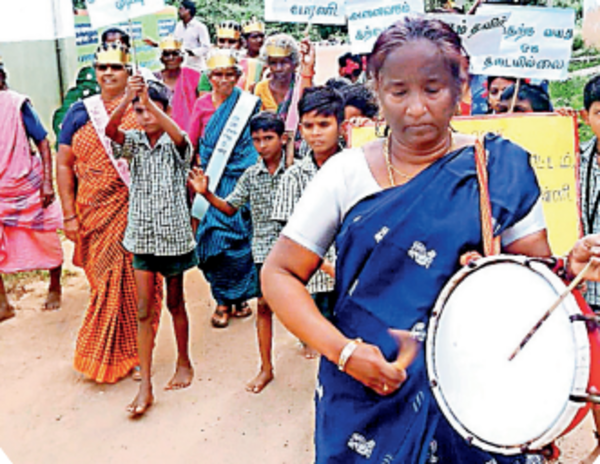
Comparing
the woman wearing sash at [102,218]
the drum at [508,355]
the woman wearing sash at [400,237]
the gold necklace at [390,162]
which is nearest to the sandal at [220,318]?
the woman wearing sash at [102,218]

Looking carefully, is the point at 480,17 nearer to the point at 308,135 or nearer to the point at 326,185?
the point at 308,135

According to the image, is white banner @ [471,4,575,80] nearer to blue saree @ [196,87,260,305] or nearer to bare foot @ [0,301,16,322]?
blue saree @ [196,87,260,305]

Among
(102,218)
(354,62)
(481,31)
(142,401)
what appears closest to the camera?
(142,401)

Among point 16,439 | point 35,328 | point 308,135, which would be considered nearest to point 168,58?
point 35,328

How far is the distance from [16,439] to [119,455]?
1.97 ft

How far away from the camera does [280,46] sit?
535 cm

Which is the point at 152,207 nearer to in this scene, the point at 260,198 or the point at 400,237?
the point at 260,198

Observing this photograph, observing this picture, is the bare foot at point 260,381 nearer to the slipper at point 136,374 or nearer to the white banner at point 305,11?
the slipper at point 136,374

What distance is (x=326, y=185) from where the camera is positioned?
1836mm

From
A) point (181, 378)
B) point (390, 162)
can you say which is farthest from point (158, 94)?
point (390, 162)

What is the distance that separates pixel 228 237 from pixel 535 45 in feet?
7.61

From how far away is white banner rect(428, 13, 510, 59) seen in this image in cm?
394

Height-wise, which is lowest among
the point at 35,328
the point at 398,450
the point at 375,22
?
the point at 35,328

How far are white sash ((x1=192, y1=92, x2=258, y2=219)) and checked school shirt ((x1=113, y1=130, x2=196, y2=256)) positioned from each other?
1.21 m
